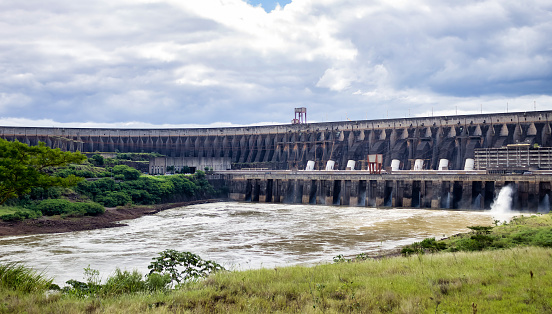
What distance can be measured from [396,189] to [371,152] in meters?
23.7

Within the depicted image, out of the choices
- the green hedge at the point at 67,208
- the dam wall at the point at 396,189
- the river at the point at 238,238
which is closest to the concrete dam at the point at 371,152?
the dam wall at the point at 396,189

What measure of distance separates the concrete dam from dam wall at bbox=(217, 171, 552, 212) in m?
0.11

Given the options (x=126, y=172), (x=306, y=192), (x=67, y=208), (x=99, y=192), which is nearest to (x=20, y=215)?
(x=67, y=208)

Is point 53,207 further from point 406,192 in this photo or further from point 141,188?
point 406,192

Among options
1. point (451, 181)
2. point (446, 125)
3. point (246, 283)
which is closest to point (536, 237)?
point (246, 283)

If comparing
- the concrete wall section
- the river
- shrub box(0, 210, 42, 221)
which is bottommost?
the river

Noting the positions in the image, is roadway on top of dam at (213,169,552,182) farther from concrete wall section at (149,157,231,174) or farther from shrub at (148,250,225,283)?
shrub at (148,250,225,283)

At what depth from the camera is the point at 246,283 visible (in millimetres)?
14453

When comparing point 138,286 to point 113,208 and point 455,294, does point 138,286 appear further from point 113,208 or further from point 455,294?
point 113,208

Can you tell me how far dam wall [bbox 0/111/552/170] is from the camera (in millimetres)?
70750

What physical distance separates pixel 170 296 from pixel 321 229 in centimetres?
2585

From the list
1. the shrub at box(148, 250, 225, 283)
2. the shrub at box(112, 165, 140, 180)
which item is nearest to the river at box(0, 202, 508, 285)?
the shrub at box(148, 250, 225, 283)

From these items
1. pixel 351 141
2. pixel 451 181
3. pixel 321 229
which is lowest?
pixel 321 229

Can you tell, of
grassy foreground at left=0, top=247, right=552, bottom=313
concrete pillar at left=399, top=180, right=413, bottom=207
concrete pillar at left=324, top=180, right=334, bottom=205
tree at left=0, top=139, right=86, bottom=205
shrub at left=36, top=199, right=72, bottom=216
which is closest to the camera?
grassy foreground at left=0, top=247, right=552, bottom=313
